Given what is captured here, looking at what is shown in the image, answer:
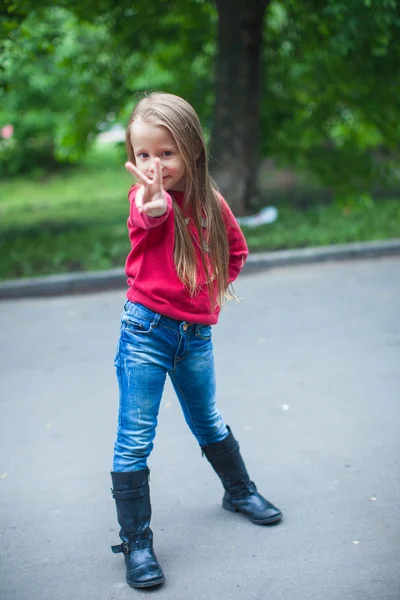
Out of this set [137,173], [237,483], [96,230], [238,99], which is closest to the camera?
[137,173]

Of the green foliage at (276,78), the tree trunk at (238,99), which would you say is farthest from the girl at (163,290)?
the green foliage at (276,78)

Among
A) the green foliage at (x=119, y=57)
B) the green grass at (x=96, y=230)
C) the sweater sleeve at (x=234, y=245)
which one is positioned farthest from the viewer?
the green foliage at (x=119, y=57)

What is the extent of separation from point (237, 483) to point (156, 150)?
1383 mm

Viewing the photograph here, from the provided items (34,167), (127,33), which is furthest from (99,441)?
(34,167)

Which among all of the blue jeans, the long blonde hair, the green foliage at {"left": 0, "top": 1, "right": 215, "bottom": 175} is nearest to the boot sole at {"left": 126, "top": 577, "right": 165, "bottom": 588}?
the blue jeans

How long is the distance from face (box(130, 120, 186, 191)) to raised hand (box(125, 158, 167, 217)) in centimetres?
10

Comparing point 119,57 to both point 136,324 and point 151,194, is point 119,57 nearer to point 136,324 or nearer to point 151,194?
point 136,324

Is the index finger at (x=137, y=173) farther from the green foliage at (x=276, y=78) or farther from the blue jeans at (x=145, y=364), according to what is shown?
the green foliage at (x=276, y=78)

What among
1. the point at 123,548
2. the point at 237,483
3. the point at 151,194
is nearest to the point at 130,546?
the point at 123,548

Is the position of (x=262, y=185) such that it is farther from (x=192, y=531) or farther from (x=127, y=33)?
(x=192, y=531)

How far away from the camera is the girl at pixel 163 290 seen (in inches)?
104

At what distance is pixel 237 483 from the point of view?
3260 mm

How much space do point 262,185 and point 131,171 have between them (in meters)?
11.7

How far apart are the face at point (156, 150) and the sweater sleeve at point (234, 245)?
315 millimetres
